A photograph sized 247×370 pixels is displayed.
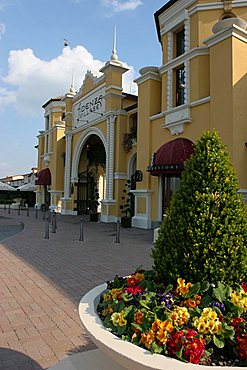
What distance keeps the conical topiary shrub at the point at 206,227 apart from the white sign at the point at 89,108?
61.9 feet

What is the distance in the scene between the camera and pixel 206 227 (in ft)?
8.02

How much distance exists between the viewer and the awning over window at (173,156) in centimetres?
1241

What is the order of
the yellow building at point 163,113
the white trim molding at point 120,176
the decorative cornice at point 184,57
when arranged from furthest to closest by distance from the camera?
the white trim molding at point 120,176
the decorative cornice at point 184,57
the yellow building at point 163,113

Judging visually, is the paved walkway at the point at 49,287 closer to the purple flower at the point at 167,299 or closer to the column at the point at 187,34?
the purple flower at the point at 167,299

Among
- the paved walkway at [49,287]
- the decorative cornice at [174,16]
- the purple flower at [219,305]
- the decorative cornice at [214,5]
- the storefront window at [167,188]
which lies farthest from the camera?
the storefront window at [167,188]

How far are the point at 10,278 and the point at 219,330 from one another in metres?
5.26

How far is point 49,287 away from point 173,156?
8.45 metres

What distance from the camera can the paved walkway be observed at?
3.34 metres

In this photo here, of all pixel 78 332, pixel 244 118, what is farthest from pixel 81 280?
pixel 244 118

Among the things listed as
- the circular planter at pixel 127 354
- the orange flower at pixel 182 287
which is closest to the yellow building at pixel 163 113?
the orange flower at pixel 182 287

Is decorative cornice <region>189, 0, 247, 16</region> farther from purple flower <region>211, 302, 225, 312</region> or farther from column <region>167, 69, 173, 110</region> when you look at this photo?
purple flower <region>211, 302, 225, 312</region>

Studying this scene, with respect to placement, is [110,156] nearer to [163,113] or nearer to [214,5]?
[163,113]

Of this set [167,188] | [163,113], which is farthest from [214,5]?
[167,188]

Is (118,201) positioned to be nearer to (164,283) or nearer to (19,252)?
(19,252)
